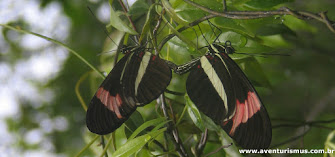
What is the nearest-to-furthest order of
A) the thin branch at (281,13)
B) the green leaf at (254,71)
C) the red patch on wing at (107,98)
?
1. the thin branch at (281,13)
2. the red patch on wing at (107,98)
3. the green leaf at (254,71)

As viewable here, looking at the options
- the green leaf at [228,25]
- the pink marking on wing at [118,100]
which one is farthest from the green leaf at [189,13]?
the pink marking on wing at [118,100]

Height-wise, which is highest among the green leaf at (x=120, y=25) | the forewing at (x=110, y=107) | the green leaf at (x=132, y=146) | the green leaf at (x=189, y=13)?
the green leaf at (x=189, y=13)

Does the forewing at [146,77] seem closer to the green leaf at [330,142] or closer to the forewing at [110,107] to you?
the forewing at [110,107]

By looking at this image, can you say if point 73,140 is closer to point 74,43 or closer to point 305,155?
point 74,43

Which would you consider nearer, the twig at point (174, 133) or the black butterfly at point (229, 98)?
the black butterfly at point (229, 98)

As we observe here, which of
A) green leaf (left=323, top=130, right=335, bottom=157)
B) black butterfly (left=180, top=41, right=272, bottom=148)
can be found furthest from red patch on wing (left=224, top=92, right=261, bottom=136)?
green leaf (left=323, top=130, right=335, bottom=157)

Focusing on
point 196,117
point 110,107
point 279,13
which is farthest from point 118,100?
point 279,13
